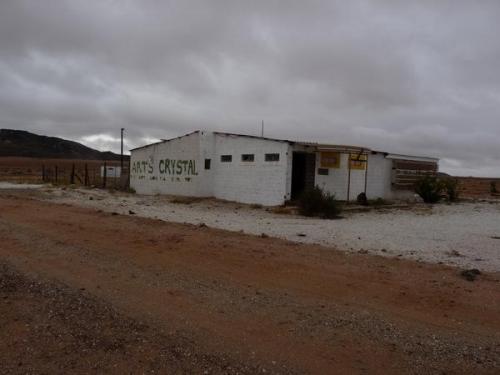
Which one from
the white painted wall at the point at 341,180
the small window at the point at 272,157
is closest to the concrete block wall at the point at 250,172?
the small window at the point at 272,157

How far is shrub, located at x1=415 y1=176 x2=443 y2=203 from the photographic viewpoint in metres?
26.1

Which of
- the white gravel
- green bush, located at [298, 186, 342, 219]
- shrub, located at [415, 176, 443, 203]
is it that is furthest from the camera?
shrub, located at [415, 176, 443, 203]

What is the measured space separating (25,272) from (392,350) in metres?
5.43

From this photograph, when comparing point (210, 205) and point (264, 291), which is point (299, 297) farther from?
point (210, 205)

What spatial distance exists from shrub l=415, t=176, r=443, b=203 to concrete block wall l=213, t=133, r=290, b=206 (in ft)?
32.8

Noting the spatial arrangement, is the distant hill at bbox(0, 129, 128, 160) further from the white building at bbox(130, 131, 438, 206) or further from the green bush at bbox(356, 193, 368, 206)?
the green bush at bbox(356, 193, 368, 206)

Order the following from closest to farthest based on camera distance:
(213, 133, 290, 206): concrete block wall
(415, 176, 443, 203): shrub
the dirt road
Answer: the dirt road → (213, 133, 290, 206): concrete block wall → (415, 176, 443, 203): shrub

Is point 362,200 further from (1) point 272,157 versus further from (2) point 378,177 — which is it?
(1) point 272,157

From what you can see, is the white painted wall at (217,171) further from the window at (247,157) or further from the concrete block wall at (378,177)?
the concrete block wall at (378,177)

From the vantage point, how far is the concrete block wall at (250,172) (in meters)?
20.9

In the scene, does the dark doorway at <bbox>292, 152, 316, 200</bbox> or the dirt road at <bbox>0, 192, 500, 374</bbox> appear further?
the dark doorway at <bbox>292, 152, 316, 200</bbox>

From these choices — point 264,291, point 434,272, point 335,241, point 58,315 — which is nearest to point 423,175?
point 335,241

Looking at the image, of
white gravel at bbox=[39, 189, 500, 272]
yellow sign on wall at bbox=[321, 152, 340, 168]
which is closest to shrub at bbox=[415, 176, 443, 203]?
yellow sign on wall at bbox=[321, 152, 340, 168]

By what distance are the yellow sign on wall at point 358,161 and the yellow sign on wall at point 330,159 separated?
0.92m
